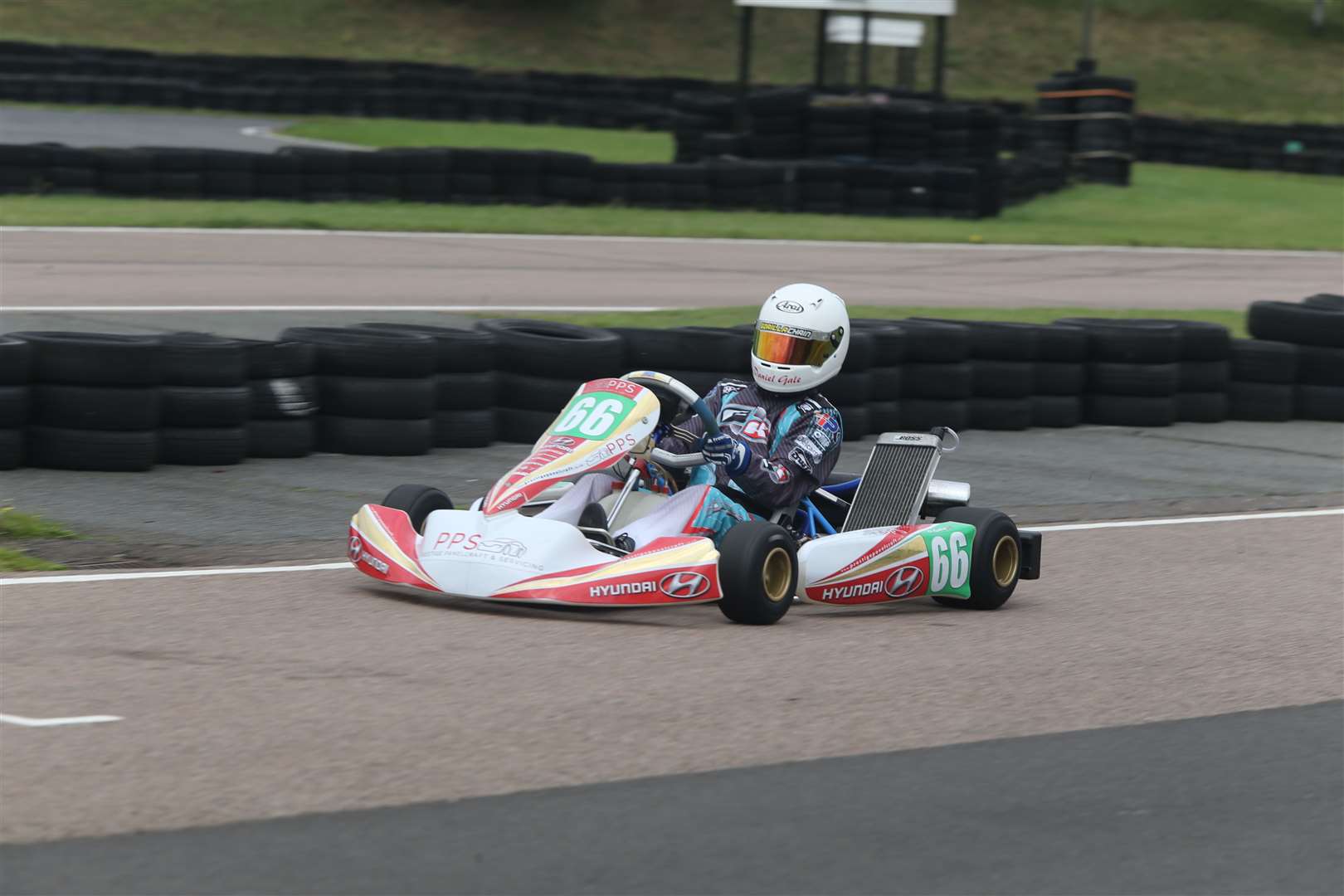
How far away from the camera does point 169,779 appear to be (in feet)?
14.2

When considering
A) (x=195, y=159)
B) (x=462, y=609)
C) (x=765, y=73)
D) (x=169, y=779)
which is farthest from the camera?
(x=765, y=73)

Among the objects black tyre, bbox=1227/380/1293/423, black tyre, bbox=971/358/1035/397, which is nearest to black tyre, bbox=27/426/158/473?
black tyre, bbox=971/358/1035/397

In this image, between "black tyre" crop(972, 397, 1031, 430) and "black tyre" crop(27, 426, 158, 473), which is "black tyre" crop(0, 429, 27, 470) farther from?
"black tyre" crop(972, 397, 1031, 430)

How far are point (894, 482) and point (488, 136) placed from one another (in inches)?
1000

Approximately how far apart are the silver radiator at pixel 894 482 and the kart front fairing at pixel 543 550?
123 centimetres

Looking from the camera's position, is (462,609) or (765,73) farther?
(765,73)

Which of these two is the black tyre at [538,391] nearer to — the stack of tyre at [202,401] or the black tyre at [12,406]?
the stack of tyre at [202,401]

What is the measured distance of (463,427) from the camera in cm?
1020

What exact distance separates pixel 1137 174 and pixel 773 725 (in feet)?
103

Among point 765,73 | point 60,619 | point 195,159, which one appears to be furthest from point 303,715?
point 765,73

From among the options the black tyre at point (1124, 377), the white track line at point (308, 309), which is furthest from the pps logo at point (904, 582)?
the white track line at point (308, 309)

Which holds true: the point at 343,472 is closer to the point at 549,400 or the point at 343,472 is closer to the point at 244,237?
the point at 549,400

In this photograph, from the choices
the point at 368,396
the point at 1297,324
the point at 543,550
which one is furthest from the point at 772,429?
the point at 1297,324

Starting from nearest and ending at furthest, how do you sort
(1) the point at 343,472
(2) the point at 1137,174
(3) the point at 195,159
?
(1) the point at 343,472
(3) the point at 195,159
(2) the point at 1137,174
